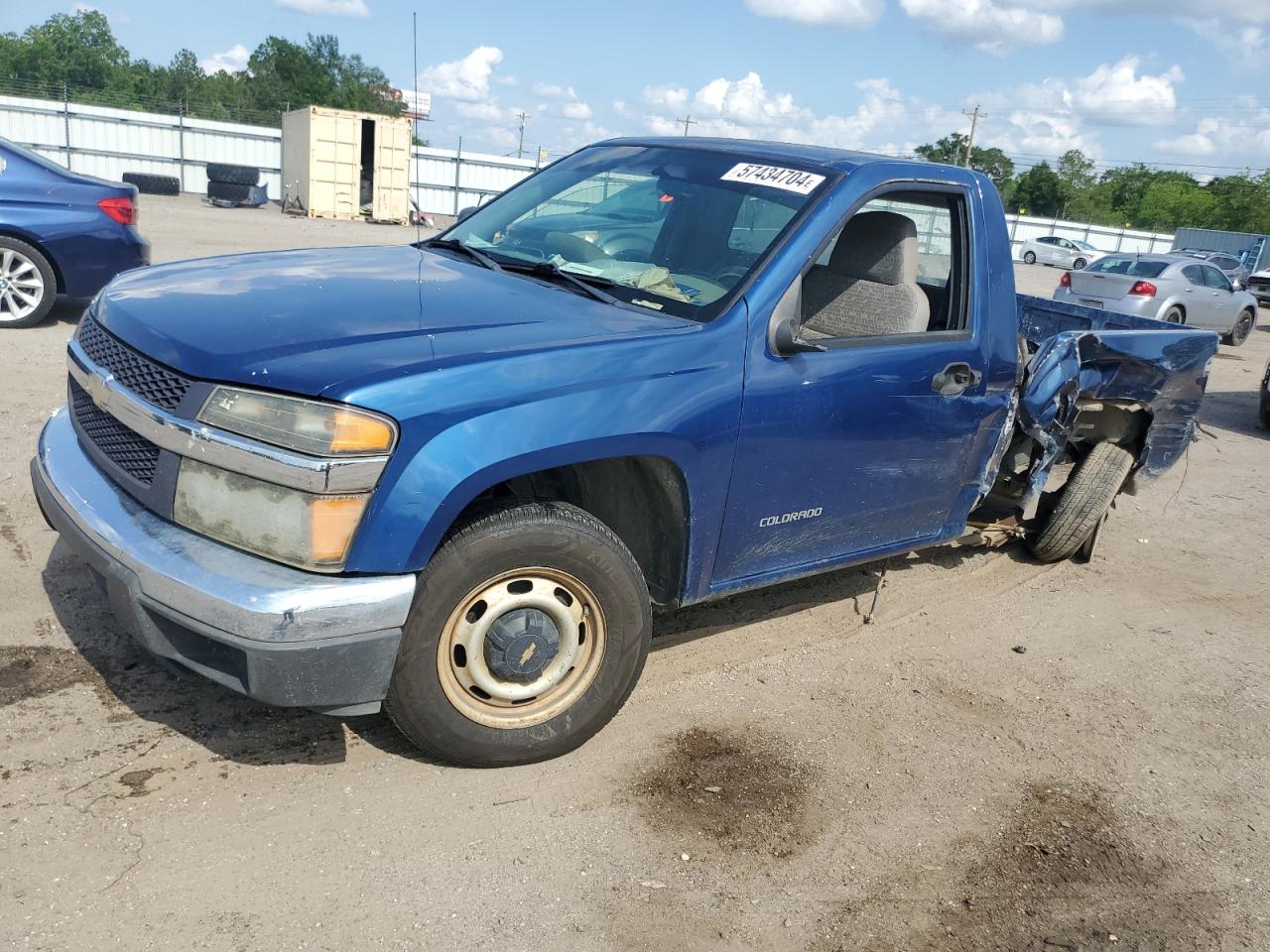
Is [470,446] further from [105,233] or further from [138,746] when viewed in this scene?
[105,233]

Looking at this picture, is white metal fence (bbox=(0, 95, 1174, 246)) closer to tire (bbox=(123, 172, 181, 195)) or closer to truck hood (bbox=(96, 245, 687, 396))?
tire (bbox=(123, 172, 181, 195))

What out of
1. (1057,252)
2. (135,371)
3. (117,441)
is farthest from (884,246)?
(1057,252)

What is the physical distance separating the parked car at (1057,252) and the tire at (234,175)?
3186cm

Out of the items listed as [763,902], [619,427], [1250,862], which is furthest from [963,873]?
[619,427]

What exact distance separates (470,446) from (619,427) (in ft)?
1.58

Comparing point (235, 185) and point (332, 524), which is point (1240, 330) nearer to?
point (332, 524)

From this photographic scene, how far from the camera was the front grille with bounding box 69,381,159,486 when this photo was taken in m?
2.91

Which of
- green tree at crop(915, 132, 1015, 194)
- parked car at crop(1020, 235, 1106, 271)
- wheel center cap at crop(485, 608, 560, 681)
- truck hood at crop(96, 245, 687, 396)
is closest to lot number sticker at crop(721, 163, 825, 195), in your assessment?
truck hood at crop(96, 245, 687, 396)

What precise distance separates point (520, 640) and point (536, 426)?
66 cm

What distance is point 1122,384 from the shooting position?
538cm

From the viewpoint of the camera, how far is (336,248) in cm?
433

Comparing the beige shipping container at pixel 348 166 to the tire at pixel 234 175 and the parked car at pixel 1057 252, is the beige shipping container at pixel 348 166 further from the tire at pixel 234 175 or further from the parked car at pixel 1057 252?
the parked car at pixel 1057 252

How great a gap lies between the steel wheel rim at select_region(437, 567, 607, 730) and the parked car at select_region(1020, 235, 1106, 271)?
146 ft

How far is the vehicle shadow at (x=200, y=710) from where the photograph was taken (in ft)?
10.6
